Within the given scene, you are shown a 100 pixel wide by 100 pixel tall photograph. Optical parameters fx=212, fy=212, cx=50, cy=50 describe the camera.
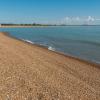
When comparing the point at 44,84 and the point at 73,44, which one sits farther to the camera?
the point at 73,44

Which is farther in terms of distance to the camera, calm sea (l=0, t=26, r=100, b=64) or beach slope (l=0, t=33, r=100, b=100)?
calm sea (l=0, t=26, r=100, b=64)

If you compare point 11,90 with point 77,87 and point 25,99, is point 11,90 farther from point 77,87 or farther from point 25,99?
point 77,87

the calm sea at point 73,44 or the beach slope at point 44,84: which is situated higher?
the beach slope at point 44,84

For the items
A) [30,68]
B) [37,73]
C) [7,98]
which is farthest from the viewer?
[30,68]

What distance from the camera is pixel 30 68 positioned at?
14.8 m

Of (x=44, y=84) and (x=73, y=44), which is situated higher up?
(x=44, y=84)

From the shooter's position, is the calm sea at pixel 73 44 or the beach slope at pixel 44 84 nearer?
the beach slope at pixel 44 84

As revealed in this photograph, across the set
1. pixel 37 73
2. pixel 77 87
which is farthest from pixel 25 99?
pixel 37 73

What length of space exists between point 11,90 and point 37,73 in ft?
12.4

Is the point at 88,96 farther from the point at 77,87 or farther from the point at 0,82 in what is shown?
the point at 0,82

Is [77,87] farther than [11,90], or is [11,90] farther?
[77,87]

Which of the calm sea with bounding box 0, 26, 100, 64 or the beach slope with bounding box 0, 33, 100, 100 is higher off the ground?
the beach slope with bounding box 0, 33, 100, 100

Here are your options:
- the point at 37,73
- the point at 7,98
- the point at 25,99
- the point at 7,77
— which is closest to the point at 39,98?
the point at 25,99

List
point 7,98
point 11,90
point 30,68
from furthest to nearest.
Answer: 1. point 30,68
2. point 11,90
3. point 7,98
